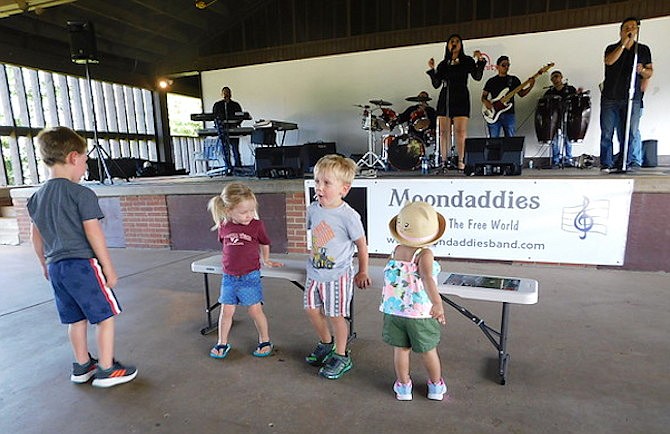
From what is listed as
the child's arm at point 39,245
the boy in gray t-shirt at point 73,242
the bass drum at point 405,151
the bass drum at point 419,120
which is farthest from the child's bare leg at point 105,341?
the bass drum at point 419,120

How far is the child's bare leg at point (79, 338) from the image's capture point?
215 cm

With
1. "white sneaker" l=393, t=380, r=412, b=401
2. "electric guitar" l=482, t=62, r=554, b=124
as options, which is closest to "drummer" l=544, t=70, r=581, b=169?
"electric guitar" l=482, t=62, r=554, b=124

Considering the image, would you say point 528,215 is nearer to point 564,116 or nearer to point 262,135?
point 564,116

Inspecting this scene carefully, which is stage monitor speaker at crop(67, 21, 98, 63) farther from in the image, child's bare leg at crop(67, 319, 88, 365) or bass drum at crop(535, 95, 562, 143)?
bass drum at crop(535, 95, 562, 143)

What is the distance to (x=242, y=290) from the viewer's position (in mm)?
2400

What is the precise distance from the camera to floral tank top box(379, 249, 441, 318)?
181 cm

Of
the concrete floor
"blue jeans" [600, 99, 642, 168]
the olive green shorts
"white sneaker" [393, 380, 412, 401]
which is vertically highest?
"blue jeans" [600, 99, 642, 168]

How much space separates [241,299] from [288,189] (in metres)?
2.48

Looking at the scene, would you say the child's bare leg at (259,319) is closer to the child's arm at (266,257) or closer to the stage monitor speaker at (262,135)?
the child's arm at (266,257)

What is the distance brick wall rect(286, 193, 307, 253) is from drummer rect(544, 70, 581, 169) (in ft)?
15.8

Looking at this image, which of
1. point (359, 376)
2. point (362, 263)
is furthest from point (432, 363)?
point (362, 263)

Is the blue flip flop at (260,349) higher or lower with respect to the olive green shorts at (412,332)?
lower

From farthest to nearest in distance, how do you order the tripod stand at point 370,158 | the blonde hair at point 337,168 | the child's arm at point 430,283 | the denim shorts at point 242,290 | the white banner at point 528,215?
the tripod stand at point 370,158 < the white banner at point 528,215 < the denim shorts at point 242,290 < the blonde hair at point 337,168 < the child's arm at point 430,283

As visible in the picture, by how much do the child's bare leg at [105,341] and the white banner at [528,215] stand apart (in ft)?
9.22
